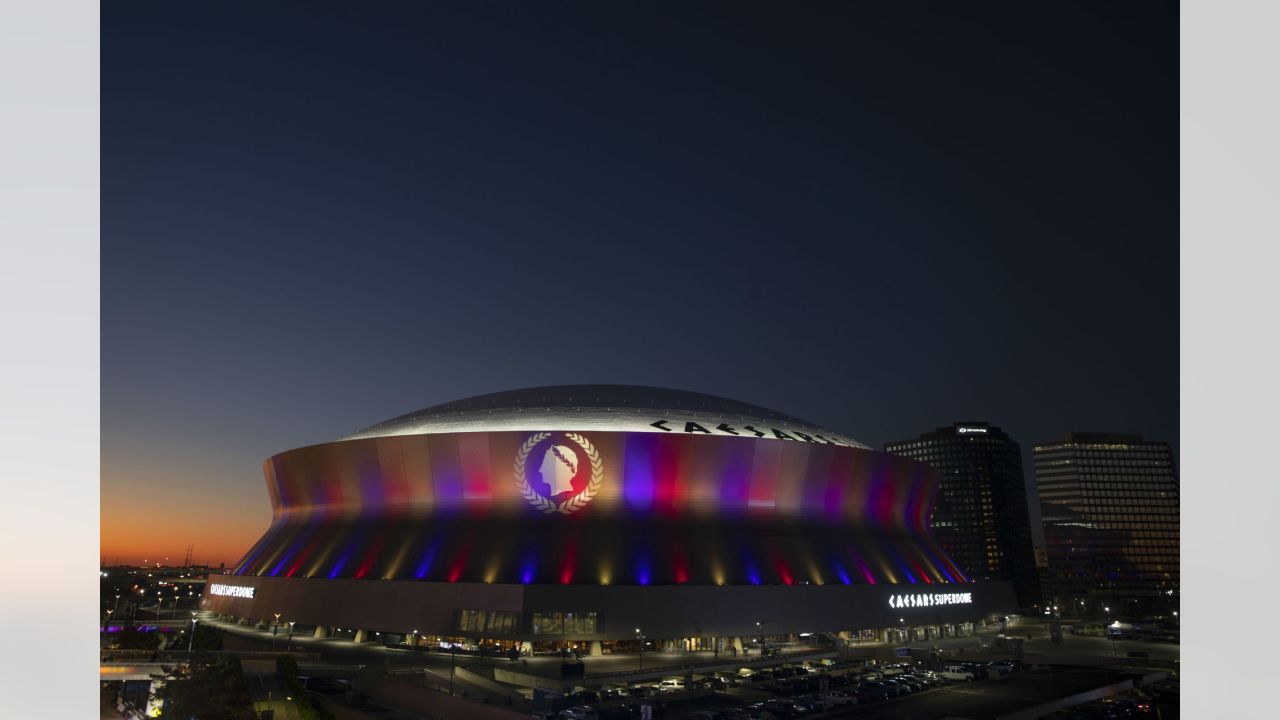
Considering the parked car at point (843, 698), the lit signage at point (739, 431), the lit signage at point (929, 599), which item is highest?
the lit signage at point (739, 431)

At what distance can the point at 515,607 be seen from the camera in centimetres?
3919

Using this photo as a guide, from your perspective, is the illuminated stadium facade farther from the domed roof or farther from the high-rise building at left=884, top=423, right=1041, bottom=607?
the high-rise building at left=884, top=423, right=1041, bottom=607

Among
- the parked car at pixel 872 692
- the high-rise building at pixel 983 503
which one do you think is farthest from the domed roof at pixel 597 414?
the high-rise building at pixel 983 503

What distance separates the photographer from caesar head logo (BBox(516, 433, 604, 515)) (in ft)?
151

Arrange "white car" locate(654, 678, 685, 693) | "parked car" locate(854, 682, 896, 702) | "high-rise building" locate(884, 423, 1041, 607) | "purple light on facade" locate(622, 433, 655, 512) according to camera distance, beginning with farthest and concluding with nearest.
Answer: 1. "high-rise building" locate(884, 423, 1041, 607)
2. "purple light on facade" locate(622, 433, 655, 512)
3. "white car" locate(654, 678, 685, 693)
4. "parked car" locate(854, 682, 896, 702)

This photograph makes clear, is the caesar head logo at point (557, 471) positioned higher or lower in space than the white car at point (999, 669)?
higher

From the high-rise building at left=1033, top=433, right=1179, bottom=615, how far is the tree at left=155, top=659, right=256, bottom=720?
16325 cm

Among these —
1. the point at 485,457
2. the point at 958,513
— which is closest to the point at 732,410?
the point at 485,457

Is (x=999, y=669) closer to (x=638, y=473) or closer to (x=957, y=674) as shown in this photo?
(x=957, y=674)

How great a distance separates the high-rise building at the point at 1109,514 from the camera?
16212 cm

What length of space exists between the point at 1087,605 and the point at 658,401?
Answer: 67159 millimetres

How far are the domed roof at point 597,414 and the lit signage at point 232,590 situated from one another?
12.0 m

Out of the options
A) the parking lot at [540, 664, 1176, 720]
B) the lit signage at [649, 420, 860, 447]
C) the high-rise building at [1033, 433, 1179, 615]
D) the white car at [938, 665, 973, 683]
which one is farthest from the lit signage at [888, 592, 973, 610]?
the high-rise building at [1033, 433, 1179, 615]

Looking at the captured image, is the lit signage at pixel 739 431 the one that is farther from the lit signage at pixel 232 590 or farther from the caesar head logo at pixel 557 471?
the lit signage at pixel 232 590
